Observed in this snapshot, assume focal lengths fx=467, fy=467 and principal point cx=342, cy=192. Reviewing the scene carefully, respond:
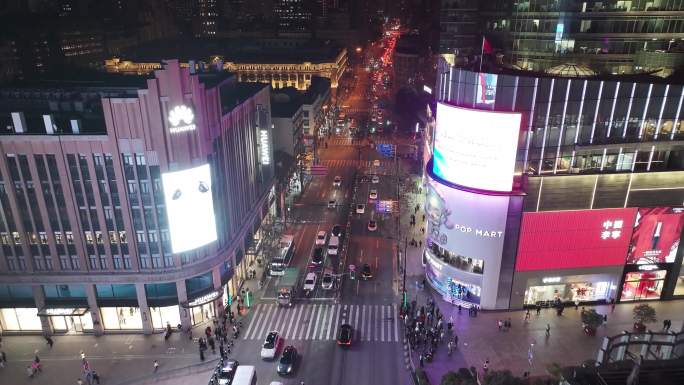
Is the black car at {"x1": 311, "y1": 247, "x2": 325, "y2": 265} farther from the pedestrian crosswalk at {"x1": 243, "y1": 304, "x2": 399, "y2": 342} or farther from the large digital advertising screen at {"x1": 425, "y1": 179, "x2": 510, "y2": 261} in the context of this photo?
the large digital advertising screen at {"x1": 425, "y1": 179, "x2": 510, "y2": 261}

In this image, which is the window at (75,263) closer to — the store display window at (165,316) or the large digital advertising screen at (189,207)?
the store display window at (165,316)

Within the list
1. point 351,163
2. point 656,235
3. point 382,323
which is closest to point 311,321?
point 382,323

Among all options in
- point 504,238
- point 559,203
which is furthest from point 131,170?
point 559,203

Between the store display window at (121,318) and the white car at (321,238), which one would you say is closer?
the store display window at (121,318)

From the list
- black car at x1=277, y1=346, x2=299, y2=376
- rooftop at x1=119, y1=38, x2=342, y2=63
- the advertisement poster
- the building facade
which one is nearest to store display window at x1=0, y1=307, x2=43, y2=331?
black car at x1=277, y1=346, x2=299, y2=376

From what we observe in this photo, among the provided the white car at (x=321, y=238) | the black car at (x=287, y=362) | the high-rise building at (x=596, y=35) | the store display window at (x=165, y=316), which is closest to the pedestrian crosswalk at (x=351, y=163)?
the high-rise building at (x=596, y=35)
